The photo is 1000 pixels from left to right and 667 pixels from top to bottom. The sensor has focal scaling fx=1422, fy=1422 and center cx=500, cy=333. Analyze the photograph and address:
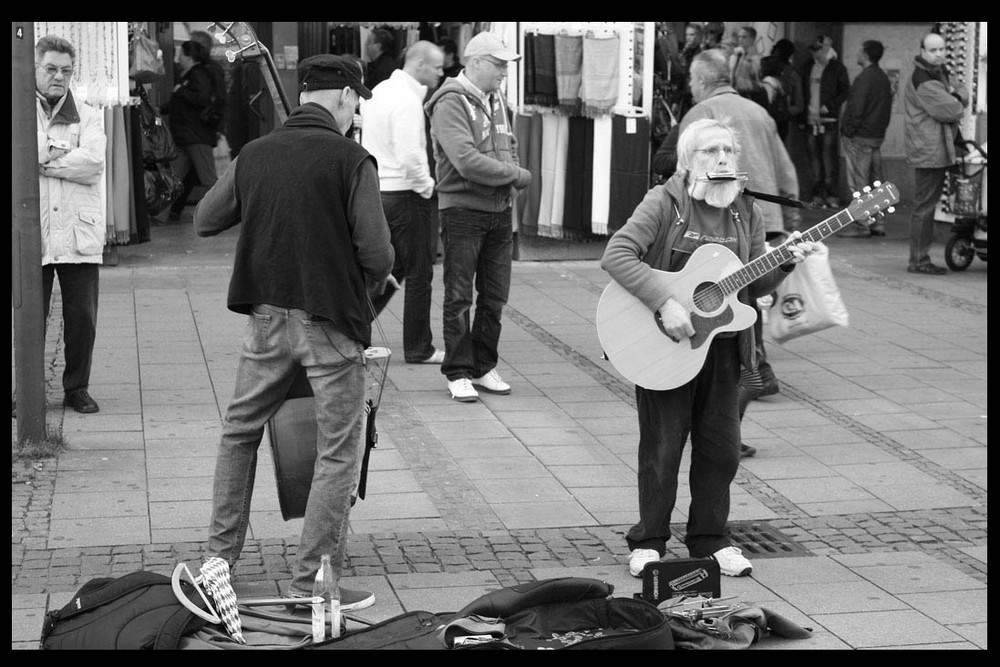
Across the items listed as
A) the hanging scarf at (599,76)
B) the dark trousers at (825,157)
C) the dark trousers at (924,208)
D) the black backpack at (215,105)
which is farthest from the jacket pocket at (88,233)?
the dark trousers at (825,157)

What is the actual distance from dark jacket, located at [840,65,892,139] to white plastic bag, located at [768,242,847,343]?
8.62 metres

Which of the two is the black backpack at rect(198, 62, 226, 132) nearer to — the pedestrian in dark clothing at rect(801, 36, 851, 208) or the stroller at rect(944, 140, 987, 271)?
the pedestrian in dark clothing at rect(801, 36, 851, 208)

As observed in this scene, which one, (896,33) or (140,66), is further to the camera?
(896,33)

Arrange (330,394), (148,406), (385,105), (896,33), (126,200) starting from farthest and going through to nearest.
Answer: (896,33), (126,200), (385,105), (148,406), (330,394)

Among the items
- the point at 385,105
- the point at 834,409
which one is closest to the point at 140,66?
the point at 385,105

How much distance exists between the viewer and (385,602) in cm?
477

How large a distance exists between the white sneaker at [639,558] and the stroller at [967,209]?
7476 mm

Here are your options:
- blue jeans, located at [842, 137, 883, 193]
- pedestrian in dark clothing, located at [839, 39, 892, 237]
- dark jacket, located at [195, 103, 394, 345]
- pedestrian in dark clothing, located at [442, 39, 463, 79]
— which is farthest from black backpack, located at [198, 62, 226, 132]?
dark jacket, located at [195, 103, 394, 345]

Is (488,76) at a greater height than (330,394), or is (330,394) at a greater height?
(488,76)

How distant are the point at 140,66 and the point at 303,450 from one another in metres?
8.04

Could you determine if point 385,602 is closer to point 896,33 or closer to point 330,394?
point 330,394

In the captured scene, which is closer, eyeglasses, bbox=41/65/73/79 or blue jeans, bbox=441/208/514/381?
eyeglasses, bbox=41/65/73/79

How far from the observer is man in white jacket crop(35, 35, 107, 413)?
6.78m

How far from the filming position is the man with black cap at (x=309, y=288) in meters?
4.54
